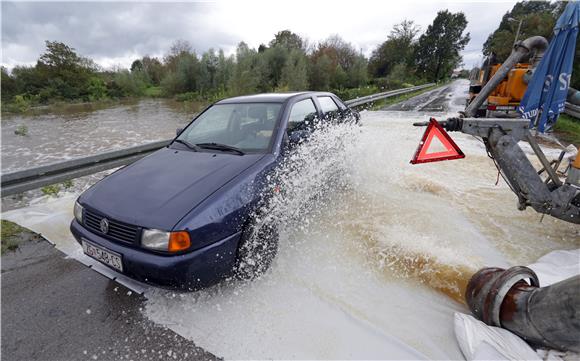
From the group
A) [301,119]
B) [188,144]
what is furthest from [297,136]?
[188,144]

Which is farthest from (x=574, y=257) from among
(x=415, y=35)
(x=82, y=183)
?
(x=415, y=35)

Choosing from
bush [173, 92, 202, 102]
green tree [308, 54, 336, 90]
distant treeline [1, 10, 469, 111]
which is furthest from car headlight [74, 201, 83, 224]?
green tree [308, 54, 336, 90]

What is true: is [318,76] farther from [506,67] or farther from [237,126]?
[237,126]

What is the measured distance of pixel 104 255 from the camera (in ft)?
7.18

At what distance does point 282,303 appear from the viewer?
2355mm

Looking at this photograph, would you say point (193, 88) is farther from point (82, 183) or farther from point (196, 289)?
point (196, 289)

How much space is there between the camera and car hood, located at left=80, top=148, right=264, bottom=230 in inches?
83.2

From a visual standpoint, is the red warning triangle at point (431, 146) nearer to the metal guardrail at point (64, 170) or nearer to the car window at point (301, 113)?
the car window at point (301, 113)

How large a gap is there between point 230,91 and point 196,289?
28156 millimetres

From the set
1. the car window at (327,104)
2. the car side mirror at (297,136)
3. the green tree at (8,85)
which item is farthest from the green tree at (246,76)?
the car side mirror at (297,136)

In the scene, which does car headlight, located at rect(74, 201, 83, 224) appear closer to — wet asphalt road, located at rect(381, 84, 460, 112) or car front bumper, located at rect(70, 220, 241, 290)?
car front bumper, located at rect(70, 220, 241, 290)

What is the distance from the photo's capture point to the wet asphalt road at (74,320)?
76.7 inches

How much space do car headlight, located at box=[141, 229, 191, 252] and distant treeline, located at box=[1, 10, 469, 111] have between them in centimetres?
2352

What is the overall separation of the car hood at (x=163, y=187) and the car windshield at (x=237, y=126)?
0.28 metres
